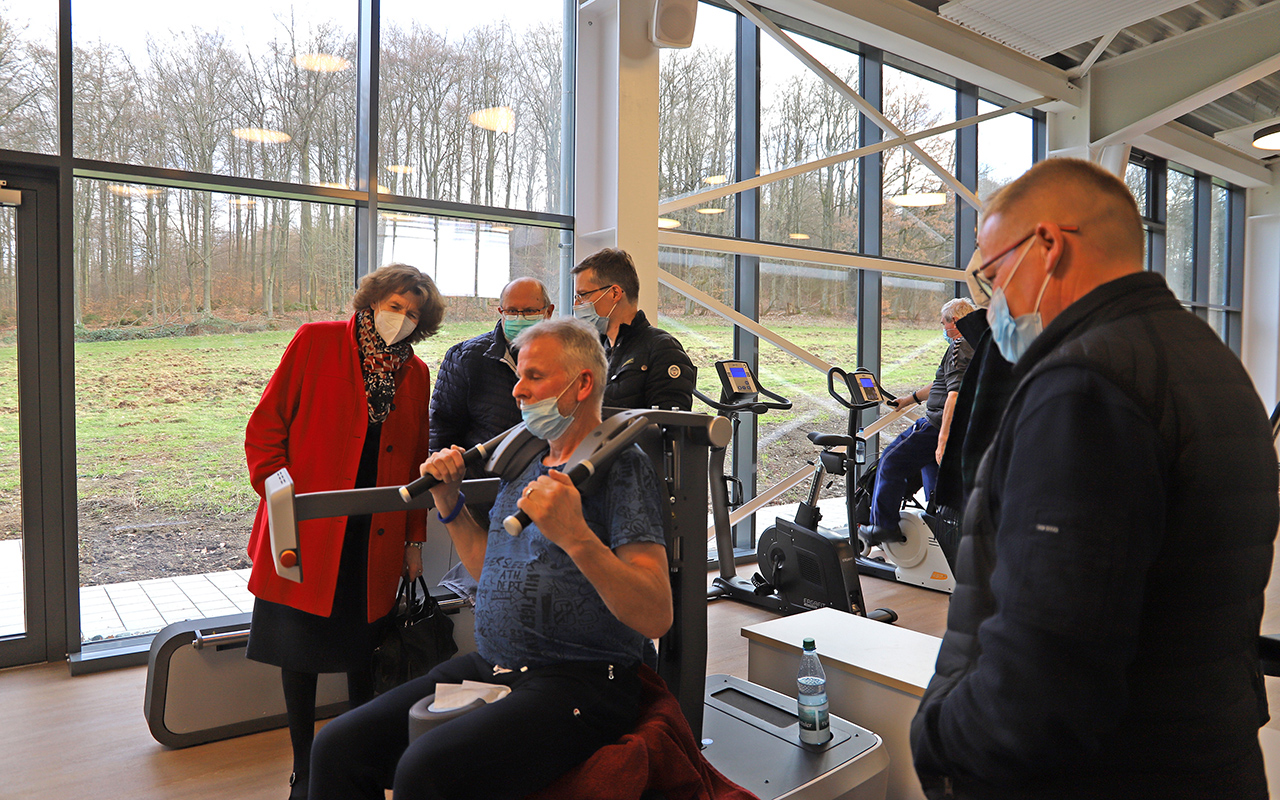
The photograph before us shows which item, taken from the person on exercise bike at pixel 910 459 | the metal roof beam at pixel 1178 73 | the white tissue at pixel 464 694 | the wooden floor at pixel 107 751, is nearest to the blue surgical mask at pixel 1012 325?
the white tissue at pixel 464 694

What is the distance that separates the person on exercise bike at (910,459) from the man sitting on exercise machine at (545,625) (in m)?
3.15

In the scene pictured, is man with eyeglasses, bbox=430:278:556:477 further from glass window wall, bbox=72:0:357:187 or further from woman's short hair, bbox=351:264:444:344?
glass window wall, bbox=72:0:357:187

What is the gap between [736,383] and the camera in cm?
442

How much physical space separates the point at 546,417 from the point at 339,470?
2.84ft

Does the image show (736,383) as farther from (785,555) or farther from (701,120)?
(701,120)

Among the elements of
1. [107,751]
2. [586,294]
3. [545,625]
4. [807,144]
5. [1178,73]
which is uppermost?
[1178,73]

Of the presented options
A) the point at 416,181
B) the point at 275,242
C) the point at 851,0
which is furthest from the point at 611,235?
the point at 851,0

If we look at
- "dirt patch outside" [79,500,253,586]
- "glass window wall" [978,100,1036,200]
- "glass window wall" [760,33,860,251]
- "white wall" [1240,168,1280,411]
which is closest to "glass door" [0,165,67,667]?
"dirt patch outside" [79,500,253,586]

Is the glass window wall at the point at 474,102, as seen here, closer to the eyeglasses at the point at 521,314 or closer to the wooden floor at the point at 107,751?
the eyeglasses at the point at 521,314

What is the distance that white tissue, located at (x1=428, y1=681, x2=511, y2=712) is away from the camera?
62.0 inches

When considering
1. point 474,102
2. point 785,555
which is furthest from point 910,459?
point 474,102

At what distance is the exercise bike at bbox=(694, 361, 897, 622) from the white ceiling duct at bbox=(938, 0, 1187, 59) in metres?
3.32

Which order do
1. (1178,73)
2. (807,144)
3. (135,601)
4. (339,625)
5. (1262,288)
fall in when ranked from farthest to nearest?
1. (1262,288)
2. (1178,73)
3. (807,144)
4. (135,601)
5. (339,625)

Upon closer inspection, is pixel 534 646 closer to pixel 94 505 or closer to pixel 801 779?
pixel 801 779
